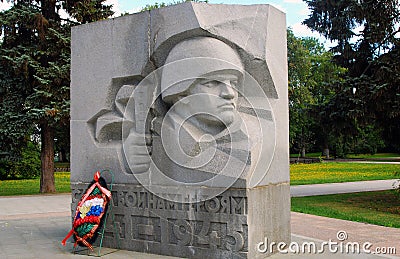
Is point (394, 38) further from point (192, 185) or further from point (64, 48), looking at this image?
point (64, 48)

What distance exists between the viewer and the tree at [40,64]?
47.7ft

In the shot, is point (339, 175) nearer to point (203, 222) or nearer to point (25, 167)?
point (25, 167)

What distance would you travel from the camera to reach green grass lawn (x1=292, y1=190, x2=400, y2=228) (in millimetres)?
10000

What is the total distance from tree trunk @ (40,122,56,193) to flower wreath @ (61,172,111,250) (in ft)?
33.0

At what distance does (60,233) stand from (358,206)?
7.52 m

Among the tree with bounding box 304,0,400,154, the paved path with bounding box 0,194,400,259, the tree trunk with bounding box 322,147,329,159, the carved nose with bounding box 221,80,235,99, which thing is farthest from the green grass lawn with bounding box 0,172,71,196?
the tree trunk with bounding box 322,147,329,159

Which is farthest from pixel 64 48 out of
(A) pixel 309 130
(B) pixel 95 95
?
(A) pixel 309 130

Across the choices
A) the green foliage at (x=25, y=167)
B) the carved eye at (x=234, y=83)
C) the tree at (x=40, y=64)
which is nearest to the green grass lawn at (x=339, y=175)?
the tree at (x=40, y=64)

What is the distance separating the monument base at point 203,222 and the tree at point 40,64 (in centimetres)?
837

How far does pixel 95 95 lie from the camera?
698cm

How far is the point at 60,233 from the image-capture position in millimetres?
7984

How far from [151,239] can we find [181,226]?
54 cm

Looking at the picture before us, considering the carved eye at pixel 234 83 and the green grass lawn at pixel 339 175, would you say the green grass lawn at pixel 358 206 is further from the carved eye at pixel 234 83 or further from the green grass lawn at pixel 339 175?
the carved eye at pixel 234 83

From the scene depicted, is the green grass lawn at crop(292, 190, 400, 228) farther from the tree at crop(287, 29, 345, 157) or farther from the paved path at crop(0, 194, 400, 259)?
the tree at crop(287, 29, 345, 157)
